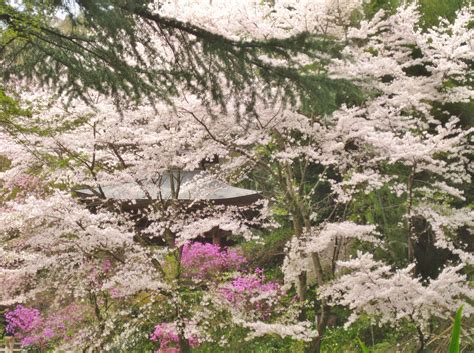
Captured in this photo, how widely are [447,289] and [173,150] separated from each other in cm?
342

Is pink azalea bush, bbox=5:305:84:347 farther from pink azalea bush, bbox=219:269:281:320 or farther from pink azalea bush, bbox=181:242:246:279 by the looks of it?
pink azalea bush, bbox=219:269:281:320

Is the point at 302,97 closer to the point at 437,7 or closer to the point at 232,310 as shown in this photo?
the point at 232,310

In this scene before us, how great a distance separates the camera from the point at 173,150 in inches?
229

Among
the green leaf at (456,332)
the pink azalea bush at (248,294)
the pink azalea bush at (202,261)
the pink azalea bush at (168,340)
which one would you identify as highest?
the green leaf at (456,332)

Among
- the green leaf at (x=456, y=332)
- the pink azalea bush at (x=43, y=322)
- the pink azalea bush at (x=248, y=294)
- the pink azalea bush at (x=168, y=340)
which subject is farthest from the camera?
the pink azalea bush at (x=43, y=322)

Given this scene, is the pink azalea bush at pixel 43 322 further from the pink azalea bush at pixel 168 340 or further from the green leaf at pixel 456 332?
the green leaf at pixel 456 332

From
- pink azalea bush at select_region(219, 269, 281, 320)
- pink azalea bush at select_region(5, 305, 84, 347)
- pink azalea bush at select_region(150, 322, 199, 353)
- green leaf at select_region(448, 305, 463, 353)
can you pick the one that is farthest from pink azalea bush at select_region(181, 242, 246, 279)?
green leaf at select_region(448, 305, 463, 353)

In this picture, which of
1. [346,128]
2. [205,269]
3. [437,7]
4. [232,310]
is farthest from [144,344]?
[437,7]

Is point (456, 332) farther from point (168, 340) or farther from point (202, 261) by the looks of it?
point (202, 261)

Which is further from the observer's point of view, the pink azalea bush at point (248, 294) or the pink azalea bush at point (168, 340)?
the pink azalea bush at point (168, 340)

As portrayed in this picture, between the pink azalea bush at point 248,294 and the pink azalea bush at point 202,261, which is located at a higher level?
the pink azalea bush at point 202,261

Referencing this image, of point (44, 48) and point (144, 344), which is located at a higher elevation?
point (44, 48)

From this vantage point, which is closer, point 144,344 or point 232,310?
point 232,310

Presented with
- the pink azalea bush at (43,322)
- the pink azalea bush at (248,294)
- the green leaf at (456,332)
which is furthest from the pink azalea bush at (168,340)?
the green leaf at (456,332)
